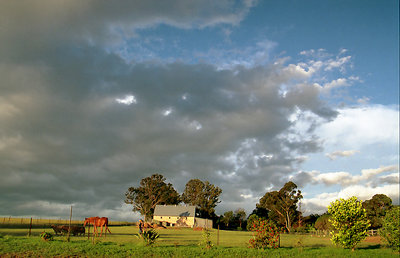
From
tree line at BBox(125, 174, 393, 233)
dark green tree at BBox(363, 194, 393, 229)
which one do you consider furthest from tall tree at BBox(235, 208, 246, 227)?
dark green tree at BBox(363, 194, 393, 229)

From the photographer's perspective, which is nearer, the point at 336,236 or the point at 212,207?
the point at 336,236

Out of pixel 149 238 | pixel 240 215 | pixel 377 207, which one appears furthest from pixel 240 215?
pixel 149 238

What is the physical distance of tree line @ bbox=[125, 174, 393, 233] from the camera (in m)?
93.9

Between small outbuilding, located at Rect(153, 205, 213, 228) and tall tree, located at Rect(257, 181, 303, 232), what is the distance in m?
22.2

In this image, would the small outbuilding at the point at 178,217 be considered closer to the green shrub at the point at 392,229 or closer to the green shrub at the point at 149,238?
the green shrub at the point at 392,229

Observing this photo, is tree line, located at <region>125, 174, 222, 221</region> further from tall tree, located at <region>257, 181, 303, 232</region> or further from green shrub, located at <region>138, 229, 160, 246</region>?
green shrub, located at <region>138, 229, 160, 246</region>

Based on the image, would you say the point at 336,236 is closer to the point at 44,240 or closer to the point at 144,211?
the point at 44,240

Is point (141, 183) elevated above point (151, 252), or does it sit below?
above

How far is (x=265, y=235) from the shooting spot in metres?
25.8

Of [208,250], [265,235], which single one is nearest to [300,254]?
[265,235]

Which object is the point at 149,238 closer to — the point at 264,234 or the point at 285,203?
the point at 264,234

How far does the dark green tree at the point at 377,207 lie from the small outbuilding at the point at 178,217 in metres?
41.9

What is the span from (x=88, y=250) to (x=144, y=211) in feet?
285

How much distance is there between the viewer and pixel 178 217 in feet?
284
